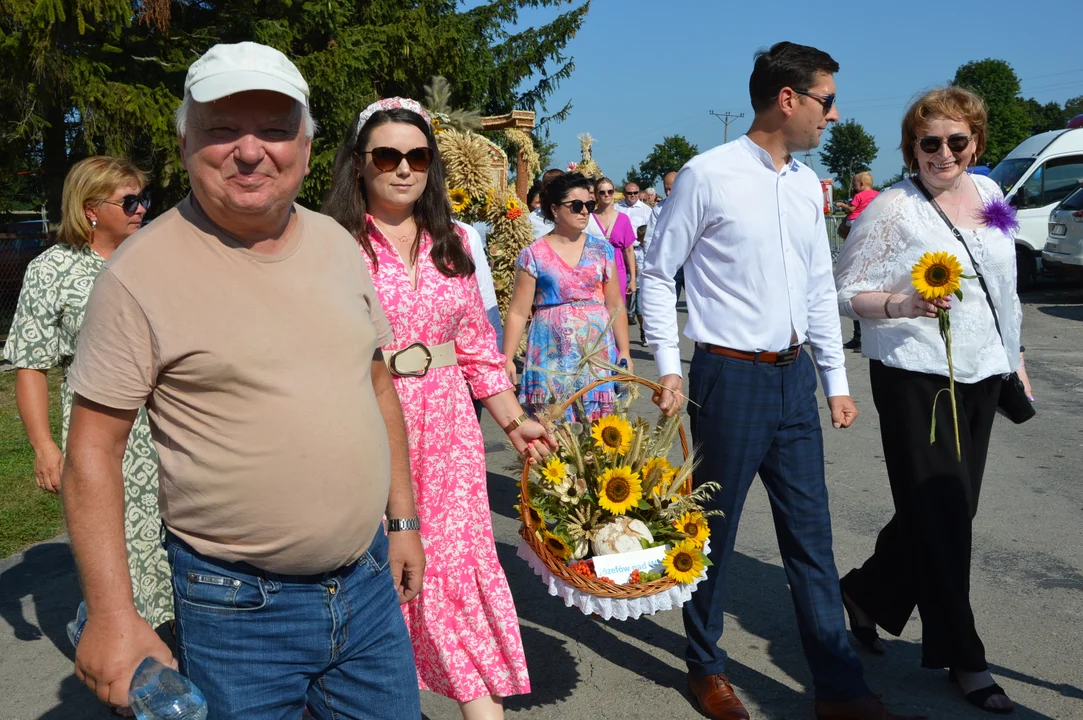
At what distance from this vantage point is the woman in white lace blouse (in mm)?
3646

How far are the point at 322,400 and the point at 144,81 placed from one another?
49.6 ft

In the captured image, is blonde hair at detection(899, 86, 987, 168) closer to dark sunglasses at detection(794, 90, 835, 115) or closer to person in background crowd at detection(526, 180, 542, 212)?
dark sunglasses at detection(794, 90, 835, 115)

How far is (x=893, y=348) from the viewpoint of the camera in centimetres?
375

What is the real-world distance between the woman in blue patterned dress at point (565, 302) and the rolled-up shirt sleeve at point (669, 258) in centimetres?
195

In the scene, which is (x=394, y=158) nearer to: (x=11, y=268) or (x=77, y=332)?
(x=77, y=332)

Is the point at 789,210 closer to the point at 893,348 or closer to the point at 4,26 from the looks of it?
the point at 893,348

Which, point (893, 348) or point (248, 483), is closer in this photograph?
point (248, 483)

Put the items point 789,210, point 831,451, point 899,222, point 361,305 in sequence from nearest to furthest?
point 361,305, point 789,210, point 899,222, point 831,451

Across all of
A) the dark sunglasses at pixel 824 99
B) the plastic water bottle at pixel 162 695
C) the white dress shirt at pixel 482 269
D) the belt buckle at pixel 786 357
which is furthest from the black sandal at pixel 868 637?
the plastic water bottle at pixel 162 695

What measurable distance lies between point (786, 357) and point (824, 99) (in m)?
0.90

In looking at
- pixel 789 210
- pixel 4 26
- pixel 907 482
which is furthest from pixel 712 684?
pixel 4 26

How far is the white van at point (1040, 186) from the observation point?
1702 centimetres

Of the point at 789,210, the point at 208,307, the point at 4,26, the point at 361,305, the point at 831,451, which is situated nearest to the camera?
the point at 208,307

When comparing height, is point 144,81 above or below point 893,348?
above
